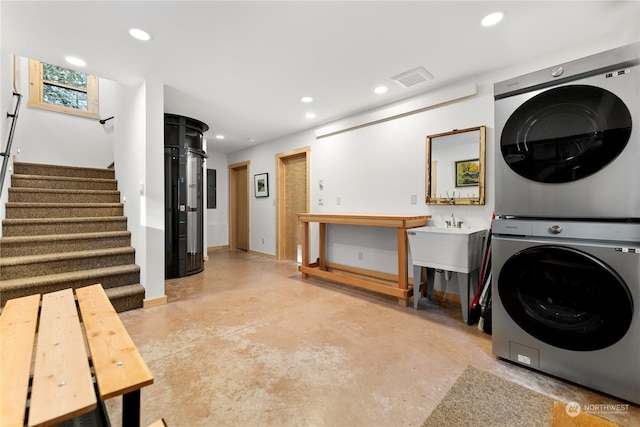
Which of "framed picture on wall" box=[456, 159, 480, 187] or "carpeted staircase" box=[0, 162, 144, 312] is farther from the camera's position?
"framed picture on wall" box=[456, 159, 480, 187]

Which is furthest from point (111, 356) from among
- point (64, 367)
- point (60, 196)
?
point (60, 196)

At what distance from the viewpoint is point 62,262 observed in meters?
2.94

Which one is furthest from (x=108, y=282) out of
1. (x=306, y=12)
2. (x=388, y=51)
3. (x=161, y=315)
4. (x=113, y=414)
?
(x=388, y=51)

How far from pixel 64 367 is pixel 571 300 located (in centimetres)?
236

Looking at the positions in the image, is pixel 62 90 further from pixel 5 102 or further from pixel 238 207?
pixel 238 207

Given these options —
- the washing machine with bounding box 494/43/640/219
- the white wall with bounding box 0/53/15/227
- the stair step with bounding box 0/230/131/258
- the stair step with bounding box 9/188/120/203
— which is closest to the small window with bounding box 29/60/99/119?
the white wall with bounding box 0/53/15/227

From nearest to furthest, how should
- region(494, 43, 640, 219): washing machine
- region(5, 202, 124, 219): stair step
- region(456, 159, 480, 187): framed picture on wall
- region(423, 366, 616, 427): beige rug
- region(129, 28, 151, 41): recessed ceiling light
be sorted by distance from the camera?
region(423, 366, 616, 427): beige rug < region(494, 43, 640, 219): washing machine < region(129, 28, 151, 41): recessed ceiling light < region(456, 159, 480, 187): framed picture on wall < region(5, 202, 124, 219): stair step

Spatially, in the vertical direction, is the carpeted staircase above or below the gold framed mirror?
below

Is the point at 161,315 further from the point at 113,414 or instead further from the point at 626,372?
the point at 626,372

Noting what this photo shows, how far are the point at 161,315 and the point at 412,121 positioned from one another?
3.50 m

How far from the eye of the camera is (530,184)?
1778 mm

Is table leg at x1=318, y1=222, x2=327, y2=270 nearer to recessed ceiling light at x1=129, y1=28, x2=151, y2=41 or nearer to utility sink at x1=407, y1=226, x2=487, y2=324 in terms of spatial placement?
utility sink at x1=407, y1=226, x2=487, y2=324

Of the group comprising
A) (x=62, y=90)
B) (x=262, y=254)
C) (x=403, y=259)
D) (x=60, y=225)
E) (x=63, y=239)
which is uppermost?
(x=62, y=90)

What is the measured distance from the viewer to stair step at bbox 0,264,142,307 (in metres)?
2.55
